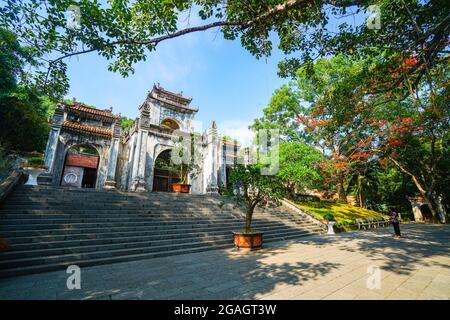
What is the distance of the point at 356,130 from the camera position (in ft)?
55.1

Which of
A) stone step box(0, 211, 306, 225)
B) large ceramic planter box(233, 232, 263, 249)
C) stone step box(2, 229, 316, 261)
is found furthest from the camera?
large ceramic planter box(233, 232, 263, 249)

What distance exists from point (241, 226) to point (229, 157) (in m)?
10.3

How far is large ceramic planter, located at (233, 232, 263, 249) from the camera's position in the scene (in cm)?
706

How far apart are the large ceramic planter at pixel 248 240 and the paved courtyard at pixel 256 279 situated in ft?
3.25

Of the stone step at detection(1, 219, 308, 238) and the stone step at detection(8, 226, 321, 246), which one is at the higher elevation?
the stone step at detection(1, 219, 308, 238)

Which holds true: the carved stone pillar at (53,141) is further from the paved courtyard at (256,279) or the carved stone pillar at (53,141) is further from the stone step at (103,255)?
the paved courtyard at (256,279)

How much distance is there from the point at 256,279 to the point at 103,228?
5.60 m

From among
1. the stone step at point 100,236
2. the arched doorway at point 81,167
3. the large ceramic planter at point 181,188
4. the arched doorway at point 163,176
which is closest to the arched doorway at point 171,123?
the arched doorway at point 163,176

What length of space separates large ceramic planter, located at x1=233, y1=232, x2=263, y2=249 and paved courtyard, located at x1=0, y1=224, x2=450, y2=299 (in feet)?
3.25

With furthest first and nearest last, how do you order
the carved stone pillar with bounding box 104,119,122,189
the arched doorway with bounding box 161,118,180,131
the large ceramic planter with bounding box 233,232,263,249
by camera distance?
1. the arched doorway with bounding box 161,118,180,131
2. the carved stone pillar with bounding box 104,119,122,189
3. the large ceramic planter with bounding box 233,232,263,249

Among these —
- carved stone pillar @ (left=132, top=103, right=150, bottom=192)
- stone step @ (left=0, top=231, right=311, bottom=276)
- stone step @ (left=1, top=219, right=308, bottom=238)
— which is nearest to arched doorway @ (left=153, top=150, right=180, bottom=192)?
carved stone pillar @ (left=132, top=103, right=150, bottom=192)

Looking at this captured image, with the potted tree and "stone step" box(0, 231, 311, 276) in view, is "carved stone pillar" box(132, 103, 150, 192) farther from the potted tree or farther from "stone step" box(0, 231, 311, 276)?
the potted tree

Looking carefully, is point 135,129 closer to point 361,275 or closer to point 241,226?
point 241,226
